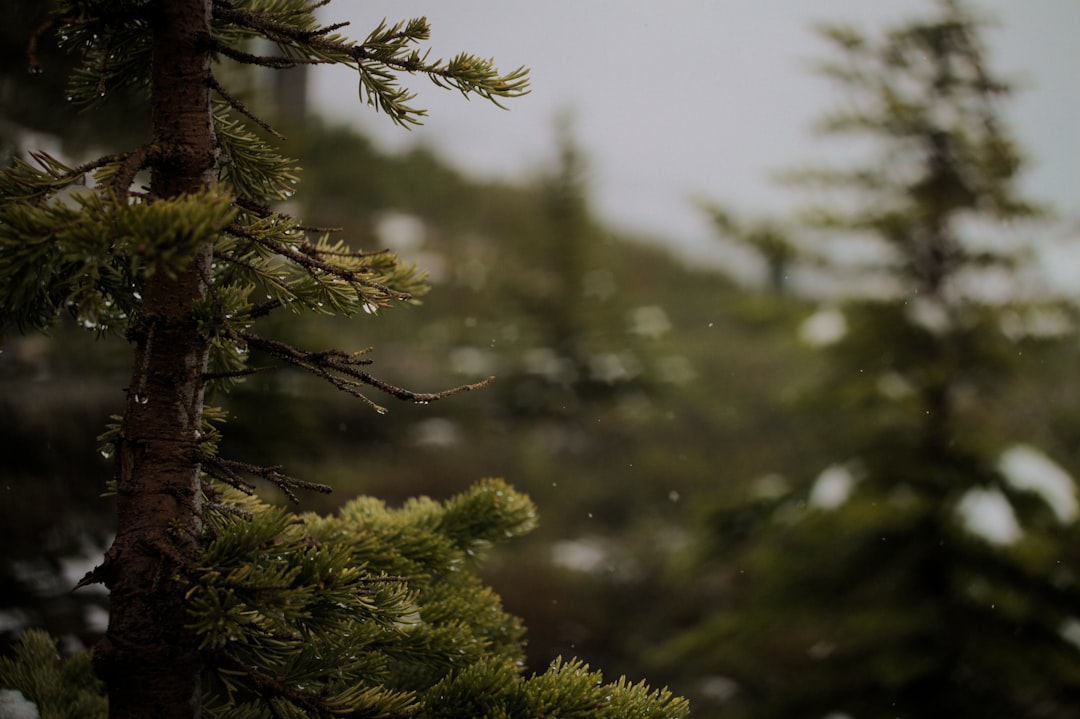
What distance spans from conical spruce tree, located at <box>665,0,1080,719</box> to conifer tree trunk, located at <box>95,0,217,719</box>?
16.4 ft

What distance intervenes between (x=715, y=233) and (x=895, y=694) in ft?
12.3

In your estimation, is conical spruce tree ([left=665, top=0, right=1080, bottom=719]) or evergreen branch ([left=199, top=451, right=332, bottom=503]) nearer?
evergreen branch ([left=199, top=451, right=332, bottom=503])

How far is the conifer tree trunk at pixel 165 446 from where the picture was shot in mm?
1440

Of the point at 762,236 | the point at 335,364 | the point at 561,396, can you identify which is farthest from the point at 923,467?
the point at 561,396

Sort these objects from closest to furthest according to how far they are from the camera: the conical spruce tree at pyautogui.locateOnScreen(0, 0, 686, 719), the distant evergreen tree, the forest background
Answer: the conical spruce tree at pyautogui.locateOnScreen(0, 0, 686, 719), the distant evergreen tree, the forest background

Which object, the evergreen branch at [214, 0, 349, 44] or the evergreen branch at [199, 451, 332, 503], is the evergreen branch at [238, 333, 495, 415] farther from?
the evergreen branch at [214, 0, 349, 44]

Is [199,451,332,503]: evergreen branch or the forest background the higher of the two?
the forest background

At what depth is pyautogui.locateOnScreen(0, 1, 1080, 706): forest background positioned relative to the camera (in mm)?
6883

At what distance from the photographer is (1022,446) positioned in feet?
18.9

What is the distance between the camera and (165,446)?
149 centimetres

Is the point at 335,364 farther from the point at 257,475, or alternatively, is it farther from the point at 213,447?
the point at 213,447

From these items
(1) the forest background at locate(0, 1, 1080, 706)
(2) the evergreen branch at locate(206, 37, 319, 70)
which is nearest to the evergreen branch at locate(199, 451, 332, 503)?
(2) the evergreen branch at locate(206, 37, 319, 70)

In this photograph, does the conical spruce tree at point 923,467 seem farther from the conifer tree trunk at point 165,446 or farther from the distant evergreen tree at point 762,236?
the conifer tree trunk at point 165,446

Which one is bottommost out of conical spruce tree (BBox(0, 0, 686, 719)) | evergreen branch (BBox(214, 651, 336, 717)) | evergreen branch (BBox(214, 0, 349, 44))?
evergreen branch (BBox(214, 651, 336, 717))
